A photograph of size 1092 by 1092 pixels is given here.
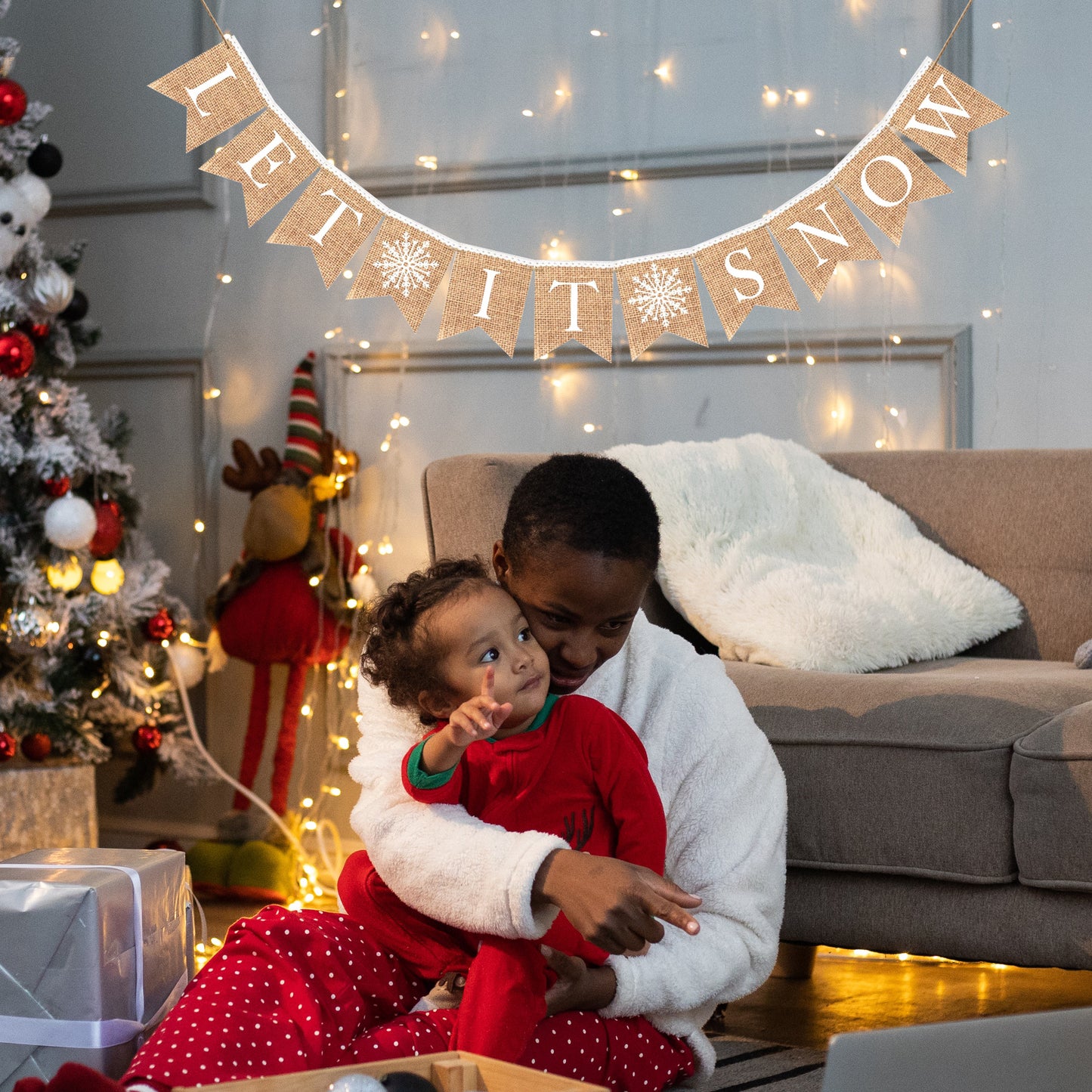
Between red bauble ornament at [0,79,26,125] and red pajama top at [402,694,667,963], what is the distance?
1.60 m

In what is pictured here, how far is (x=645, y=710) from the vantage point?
1.27 meters

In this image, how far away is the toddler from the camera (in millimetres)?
1094

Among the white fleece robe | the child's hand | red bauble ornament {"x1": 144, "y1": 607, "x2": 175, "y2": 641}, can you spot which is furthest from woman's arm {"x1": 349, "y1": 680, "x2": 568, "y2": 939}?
red bauble ornament {"x1": 144, "y1": 607, "x2": 175, "y2": 641}

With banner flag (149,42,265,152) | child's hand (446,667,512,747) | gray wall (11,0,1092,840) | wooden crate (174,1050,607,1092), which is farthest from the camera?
gray wall (11,0,1092,840)

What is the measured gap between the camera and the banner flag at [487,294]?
1656 mm

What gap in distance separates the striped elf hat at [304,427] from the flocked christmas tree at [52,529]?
35 centimetres

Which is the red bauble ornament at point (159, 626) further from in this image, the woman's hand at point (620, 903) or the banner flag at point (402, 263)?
Result: the woman's hand at point (620, 903)

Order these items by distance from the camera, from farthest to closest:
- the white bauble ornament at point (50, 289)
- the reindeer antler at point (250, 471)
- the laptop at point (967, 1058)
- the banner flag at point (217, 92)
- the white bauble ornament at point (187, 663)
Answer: the reindeer antler at point (250, 471)
the white bauble ornament at point (187, 663)
the white bauble ornament at point (50, 289)
the banner flag at point (217, 92)
the laptop at point (967, 1058)

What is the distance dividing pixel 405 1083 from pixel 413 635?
0.41 m

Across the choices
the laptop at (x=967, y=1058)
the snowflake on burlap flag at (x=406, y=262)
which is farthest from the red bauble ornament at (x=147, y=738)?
the laptop at (x=967, y=1058)

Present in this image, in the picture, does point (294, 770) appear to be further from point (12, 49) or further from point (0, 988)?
point (0, 988)

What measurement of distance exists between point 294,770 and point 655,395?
1109mm

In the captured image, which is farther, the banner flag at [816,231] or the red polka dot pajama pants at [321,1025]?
the banner flag at [816,231]

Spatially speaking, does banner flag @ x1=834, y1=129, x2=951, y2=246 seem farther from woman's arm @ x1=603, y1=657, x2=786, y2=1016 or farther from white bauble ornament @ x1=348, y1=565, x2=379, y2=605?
white bauble ornament @ x1=348, y1=565, x2=379, y2=605
